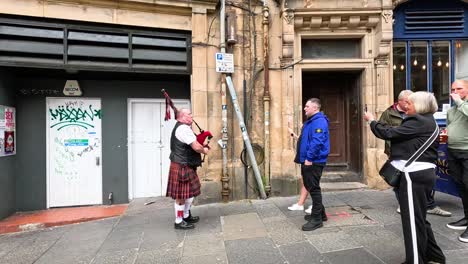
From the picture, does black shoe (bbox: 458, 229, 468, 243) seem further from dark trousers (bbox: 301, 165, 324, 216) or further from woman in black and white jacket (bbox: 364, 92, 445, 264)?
dark trousers (bbox: 301, 165, 324, 216)

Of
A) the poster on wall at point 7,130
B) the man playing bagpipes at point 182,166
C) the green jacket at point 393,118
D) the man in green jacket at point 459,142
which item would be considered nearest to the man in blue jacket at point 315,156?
the green jacket at point 393,118

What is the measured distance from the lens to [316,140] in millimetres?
3908

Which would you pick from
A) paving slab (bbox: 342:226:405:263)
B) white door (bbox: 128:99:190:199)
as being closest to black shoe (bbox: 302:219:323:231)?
paving slab (bbox: 342:226:405:263)

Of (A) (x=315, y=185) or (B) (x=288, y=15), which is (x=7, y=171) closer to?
(A) (x=315, y=185)

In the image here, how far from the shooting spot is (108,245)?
3824mm

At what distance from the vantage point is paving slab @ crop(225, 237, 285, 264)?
10.4 feet

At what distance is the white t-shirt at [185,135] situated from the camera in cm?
401

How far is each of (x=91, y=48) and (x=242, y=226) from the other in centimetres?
407

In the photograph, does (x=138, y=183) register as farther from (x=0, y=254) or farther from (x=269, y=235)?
(x=269, y=235)

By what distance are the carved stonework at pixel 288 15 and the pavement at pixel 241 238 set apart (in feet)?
11.7

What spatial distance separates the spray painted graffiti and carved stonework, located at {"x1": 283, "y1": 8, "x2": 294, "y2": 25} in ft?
13.9

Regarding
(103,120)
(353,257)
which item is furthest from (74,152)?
(353,257)

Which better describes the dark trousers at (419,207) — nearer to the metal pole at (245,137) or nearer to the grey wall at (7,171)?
the metal pole at (245,137)

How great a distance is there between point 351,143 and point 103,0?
5.84m
